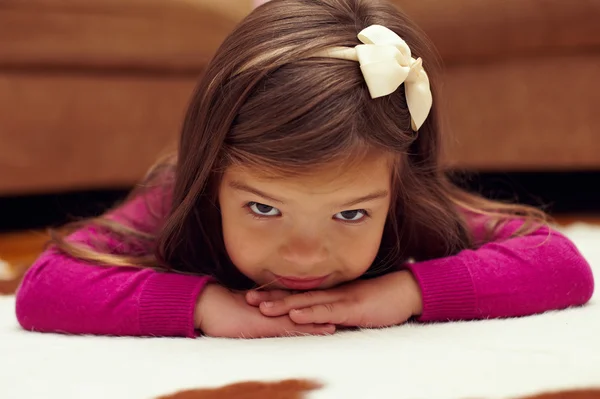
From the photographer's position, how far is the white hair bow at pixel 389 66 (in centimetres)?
77

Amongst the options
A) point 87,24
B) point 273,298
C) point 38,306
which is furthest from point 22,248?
point 273,298

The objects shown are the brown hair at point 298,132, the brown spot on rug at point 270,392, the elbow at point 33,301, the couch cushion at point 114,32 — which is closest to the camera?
the brown spot on rug at point 270,392

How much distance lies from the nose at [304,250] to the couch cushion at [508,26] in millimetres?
958

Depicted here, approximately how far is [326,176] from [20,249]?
38.2 inches

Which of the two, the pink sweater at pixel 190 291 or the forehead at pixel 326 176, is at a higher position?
the forehead at pixel 326 176

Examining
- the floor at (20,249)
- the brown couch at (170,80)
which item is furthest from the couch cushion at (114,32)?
the floor at (20,249)

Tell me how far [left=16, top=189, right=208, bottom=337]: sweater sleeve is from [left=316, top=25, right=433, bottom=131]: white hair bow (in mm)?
297

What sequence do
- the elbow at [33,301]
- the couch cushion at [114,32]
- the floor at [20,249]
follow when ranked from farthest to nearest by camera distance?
the couch cushion at [114,32] → the floor at [20,249] → the elbow at [33,301]

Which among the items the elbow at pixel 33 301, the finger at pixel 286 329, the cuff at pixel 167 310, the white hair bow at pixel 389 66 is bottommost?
the elbow at pixel 33 301

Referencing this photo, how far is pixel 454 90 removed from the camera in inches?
66.7

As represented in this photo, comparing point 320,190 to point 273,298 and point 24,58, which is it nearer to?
point 273,298

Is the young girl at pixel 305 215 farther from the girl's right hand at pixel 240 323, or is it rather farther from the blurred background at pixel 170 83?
the blurred background at pixel 170 83

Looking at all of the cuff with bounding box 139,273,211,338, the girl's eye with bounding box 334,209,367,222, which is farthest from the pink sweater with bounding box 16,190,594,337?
the girl's eye with bounding box 334,209,367,222

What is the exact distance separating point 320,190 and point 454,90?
103cm
